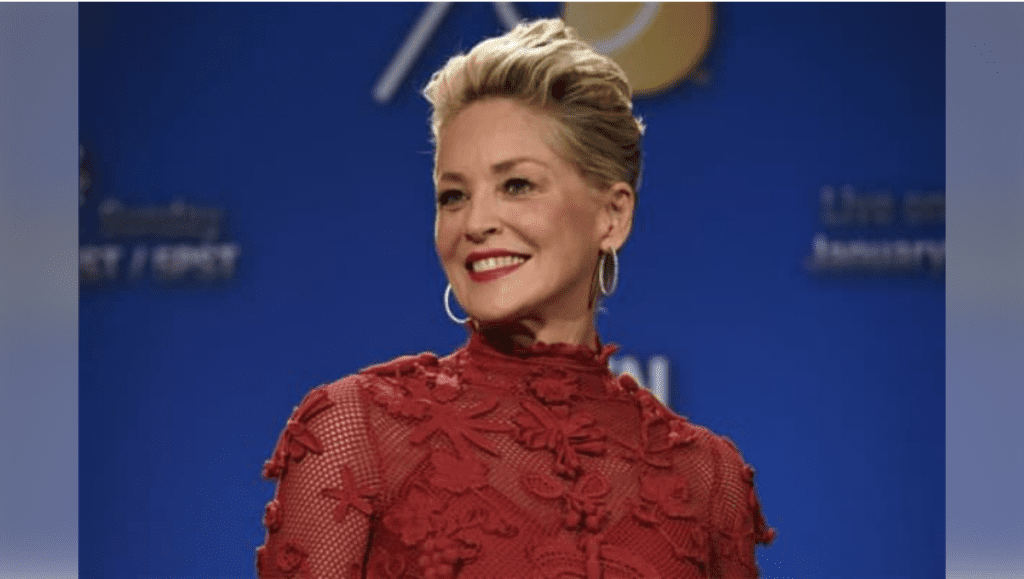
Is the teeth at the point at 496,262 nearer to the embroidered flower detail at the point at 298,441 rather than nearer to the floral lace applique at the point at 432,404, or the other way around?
the floral lace applique at the point at 432,404

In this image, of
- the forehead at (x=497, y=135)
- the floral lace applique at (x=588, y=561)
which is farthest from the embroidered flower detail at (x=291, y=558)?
the forehead at (x=497, y=135)

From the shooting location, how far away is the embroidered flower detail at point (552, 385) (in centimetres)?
193

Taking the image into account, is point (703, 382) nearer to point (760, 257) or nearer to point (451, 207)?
point (760, 257)

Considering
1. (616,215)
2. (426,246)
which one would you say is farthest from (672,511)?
(426,246)

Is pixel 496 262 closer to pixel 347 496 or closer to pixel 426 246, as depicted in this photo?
pixel 347 496

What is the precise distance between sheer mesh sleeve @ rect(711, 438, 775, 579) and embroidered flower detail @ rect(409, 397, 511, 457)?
0.30 meters

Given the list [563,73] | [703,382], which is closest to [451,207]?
[563,73]

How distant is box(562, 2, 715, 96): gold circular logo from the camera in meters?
4.39

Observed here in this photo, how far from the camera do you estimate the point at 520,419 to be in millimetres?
1895

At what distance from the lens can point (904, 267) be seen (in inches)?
179

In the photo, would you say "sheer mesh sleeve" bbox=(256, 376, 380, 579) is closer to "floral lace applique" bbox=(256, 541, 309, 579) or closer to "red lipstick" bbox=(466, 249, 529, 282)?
"floral lace applique" bbox=(256, 541, 309, 579)

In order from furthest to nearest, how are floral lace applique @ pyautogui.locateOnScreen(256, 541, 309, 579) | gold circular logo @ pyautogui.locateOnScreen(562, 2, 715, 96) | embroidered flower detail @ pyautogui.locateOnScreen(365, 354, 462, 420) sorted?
gold circular logo @ pyautogui.locateOnScreen(562, 2, 715, 96) < embroidered flower detail @ pyautogui.locateOnScreen(365, 354, 462, 420) < floral lace applique @ pyautogui.locateOnScreen(256, 541, 309, 579)

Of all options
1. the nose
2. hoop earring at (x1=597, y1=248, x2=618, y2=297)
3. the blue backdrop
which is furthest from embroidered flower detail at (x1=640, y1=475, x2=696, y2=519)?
the blue backdrop
